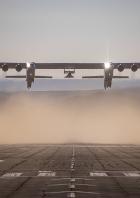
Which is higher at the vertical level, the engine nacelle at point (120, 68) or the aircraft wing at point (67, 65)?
the aircraft wing at point (67, 65)

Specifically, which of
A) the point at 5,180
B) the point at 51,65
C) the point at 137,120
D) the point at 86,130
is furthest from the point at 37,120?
the point at 5,180

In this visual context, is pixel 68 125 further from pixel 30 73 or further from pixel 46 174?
pixel 46 174

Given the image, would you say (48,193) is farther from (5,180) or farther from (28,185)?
(5,180)

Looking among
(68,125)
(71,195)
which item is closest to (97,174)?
(71,195)

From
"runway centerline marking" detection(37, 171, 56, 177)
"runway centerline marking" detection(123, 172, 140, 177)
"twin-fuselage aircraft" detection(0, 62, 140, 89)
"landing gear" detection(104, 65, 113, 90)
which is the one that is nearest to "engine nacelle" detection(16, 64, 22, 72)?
"twin-fuselage aircraft" detection(0, 62, 140, 89)

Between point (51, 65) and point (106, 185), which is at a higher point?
point (51, 65)

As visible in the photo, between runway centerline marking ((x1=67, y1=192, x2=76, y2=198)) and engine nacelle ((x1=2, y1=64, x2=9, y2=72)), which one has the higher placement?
engine nacelle ((x1=2, y1=64, x2=9, y2=72))

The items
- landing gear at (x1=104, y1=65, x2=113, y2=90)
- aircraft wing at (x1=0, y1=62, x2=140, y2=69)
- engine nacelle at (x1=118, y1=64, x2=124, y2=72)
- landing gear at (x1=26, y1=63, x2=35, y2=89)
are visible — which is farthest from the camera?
engine nacelle at (x1=118, y1=64, x2=124, y2=72)

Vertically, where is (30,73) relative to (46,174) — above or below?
above

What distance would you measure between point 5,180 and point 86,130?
145 meters

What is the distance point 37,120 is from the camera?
182 metres

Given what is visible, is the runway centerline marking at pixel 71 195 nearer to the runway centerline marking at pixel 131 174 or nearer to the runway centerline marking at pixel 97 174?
the runway centerline marking at pixel 97 174

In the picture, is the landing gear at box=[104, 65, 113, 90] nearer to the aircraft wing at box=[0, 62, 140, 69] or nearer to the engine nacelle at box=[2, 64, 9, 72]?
the aircraft wing at box=[0, 62, 140, 69]

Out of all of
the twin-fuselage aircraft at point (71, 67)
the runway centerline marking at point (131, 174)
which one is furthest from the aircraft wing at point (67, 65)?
the runway centerline marking at point (131, 174)
